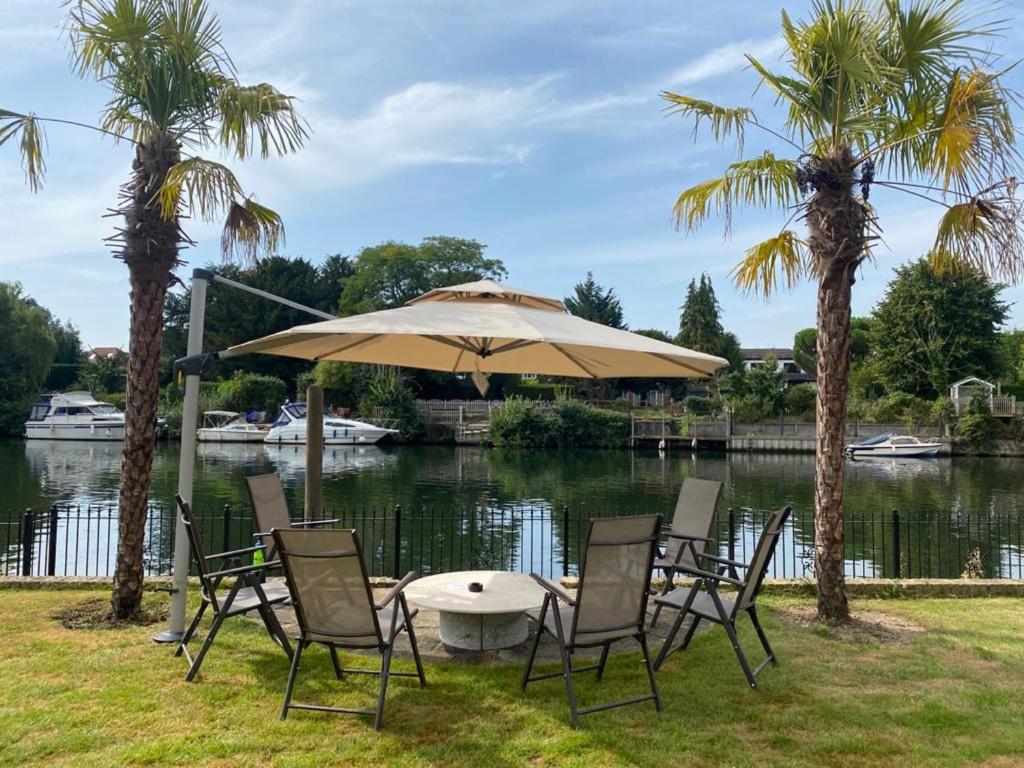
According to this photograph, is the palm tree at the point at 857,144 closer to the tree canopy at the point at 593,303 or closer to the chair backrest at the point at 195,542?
the chair backrest at the point at 195,542

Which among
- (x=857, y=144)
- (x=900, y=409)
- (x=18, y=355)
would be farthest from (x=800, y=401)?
(x=18, y=355)

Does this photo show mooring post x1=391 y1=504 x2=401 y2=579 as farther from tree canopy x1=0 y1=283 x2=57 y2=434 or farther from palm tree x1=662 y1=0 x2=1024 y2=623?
tree canopy x1=0 y1=283 x2=57 y2=434

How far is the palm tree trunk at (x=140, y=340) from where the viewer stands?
5.30 m

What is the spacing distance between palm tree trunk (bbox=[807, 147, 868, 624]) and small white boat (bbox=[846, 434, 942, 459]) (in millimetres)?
29868

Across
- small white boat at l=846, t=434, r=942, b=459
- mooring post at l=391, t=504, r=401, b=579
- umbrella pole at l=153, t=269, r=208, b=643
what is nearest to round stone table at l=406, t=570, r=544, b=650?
umbrella pole at l=153, t=269, r=208, b=643

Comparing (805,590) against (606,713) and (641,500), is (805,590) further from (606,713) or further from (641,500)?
(641,500)

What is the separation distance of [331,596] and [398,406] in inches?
1425

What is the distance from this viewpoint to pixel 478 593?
4.65m

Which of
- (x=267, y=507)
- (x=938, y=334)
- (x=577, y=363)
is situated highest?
(x=938, y=334)

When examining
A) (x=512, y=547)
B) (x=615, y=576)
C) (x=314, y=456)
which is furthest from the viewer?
(x=512, y=547)

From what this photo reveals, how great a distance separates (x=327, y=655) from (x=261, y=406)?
39.8m

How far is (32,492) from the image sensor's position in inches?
752

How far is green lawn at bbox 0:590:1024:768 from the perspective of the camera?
320 cm

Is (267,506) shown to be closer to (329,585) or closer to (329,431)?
(329,585)
